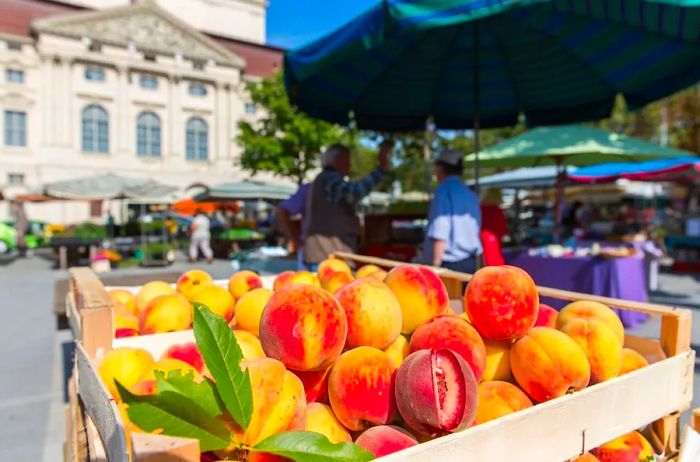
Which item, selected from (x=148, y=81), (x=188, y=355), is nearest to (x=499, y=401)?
(x=188, y=355)

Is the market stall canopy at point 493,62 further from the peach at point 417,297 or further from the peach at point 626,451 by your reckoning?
the peach at point 626,451

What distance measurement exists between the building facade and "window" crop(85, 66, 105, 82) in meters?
0.07

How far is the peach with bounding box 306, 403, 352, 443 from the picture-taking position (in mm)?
1145

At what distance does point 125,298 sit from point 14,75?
1557 inches

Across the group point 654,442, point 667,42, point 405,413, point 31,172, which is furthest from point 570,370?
point 31,172

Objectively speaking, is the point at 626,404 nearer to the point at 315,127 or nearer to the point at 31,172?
the point at 315,127

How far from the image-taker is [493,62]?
16.2ft

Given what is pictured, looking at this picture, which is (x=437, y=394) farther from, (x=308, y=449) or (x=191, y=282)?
(x=191, y=282)

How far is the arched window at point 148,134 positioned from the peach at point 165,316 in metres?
39.5

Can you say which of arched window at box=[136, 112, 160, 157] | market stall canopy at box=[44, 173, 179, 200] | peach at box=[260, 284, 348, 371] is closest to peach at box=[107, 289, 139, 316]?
peach at box=[260, 284, 348, 371]

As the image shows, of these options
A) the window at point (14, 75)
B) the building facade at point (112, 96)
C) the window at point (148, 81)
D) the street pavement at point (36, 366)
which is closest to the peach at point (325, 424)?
the street pavement at point (36, 366)

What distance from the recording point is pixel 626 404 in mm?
1229

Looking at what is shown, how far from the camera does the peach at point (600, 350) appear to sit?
4.49 ft

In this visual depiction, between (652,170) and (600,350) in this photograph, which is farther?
(652,170)
